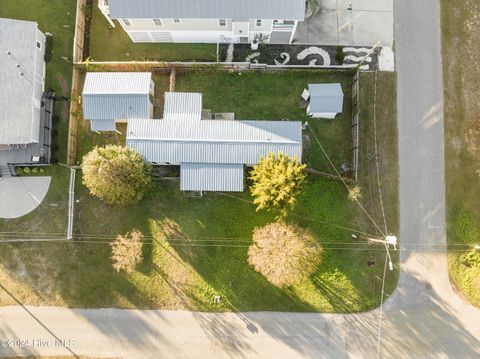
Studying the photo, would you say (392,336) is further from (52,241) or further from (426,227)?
(52,241)

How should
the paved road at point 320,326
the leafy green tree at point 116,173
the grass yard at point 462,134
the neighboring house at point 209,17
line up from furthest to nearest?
the grass yard at point 462,134
the paved road at point 320,326
the neighboring house at point 209,17
the leafy green tree at point 116,173

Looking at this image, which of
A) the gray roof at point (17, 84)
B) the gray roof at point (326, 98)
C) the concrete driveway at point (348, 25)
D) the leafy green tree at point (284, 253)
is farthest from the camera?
the concrete driveway at point (348, 25)

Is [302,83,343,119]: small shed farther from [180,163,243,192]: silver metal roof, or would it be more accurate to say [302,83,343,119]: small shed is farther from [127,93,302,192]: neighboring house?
[180,163,243,192]: silver metal roof

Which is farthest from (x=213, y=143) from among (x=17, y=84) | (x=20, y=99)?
(x=17, y=84)

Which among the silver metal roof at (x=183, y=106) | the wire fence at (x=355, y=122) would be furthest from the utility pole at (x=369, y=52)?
the silver metal roof at (x=183, y=106)

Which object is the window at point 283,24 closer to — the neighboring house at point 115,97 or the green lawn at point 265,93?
the green lawn at point 265,93

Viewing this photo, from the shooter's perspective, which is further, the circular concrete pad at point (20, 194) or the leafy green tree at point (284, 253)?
the circular concrete pad at point (20, 194)
